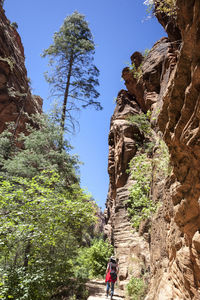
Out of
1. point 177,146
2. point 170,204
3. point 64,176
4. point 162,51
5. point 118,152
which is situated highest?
point 162,51

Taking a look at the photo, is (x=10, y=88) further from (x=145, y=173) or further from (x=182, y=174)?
(x=182, y=174)

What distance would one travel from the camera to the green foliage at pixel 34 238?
6.31 meters

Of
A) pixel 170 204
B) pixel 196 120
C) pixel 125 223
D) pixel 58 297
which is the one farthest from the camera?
pixel 125 223

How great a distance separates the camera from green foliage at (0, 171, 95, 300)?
631 cm

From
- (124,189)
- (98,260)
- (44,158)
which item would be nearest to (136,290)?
(124,189)

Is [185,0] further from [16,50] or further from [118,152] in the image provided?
[16,50]

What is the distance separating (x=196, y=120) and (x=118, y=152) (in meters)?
13.6

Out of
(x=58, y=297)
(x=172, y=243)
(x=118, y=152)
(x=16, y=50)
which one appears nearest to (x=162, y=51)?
(x=118, y=152)

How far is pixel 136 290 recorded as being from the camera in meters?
8.27

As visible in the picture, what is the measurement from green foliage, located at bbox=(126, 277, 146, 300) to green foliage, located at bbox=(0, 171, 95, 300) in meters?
3.13

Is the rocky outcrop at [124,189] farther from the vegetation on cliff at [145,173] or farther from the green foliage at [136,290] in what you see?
the green foliage at [136,290]

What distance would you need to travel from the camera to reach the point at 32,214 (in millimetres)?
7117

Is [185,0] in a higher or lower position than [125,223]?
higher

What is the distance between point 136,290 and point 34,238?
4.94 m
